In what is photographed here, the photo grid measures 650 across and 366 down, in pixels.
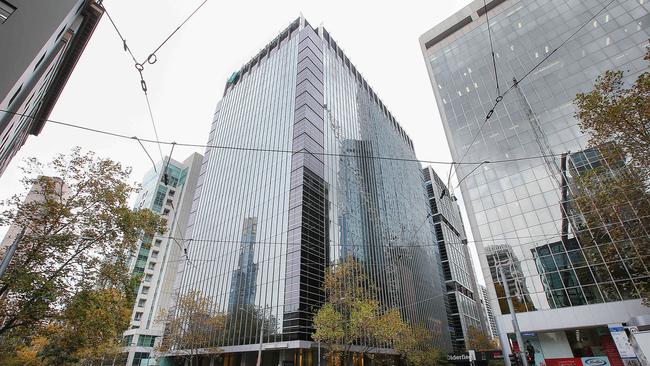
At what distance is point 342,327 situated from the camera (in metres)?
33.4

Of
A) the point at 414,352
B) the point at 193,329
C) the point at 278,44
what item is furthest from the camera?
the point at 278,44

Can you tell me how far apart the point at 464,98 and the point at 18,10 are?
45282 millimetres

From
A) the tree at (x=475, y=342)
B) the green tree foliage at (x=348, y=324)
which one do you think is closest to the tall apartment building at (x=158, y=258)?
the green tree foliage at (x=348, y=324)

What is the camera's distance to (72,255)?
14594 mm

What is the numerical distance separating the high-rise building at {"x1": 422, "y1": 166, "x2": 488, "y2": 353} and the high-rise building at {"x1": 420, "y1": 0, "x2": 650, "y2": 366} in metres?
44.9

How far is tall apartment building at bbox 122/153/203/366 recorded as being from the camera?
63.4m

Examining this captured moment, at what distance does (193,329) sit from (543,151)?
45957 mm

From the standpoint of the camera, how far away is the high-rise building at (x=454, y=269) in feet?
277

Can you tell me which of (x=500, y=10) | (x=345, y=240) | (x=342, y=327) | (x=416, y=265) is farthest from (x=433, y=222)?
(x=342, y=327)

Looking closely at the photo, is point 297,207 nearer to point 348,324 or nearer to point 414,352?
point 348,324

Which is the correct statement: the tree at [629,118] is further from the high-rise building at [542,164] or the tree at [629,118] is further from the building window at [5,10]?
the building window at [5,10]

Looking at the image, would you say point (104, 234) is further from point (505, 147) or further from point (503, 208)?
point (505, 147)

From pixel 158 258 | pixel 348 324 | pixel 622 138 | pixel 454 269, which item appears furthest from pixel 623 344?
pixel 158 258

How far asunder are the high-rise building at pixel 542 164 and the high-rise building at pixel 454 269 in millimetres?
44899
